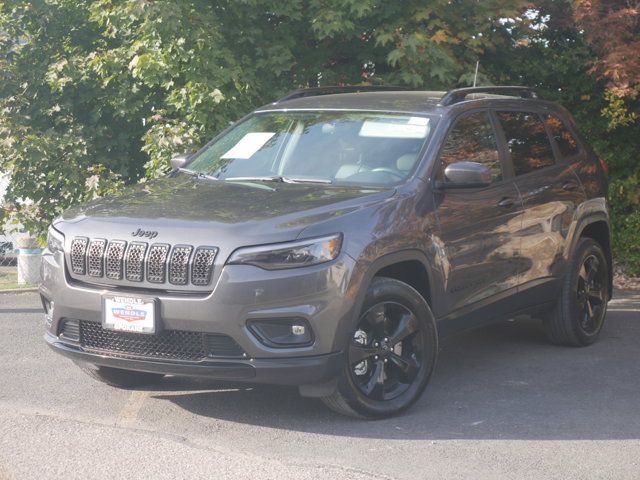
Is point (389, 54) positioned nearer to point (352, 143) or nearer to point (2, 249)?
point (352, 143)

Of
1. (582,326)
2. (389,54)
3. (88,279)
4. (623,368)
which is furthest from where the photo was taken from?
(389,54)

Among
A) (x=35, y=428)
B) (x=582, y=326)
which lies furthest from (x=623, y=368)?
(x=35, y=428)

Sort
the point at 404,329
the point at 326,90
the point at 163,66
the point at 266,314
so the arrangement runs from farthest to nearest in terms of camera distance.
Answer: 1. the point at 163,66
2. the point at 326,90
3. the point at 404,329
4. the point at 266,314

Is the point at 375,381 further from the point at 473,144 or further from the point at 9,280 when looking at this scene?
the point at 9,280

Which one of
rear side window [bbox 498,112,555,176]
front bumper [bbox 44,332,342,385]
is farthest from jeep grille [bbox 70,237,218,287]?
rear side window [bbox 498,112,555,176]

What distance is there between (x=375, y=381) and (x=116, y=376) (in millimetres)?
1631

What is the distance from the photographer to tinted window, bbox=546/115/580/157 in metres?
8.13

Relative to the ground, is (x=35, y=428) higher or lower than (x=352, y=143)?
lower

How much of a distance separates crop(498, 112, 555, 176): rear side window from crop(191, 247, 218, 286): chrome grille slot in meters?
2.57

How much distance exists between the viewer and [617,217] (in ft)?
38.0

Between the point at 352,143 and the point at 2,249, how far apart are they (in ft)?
30.4

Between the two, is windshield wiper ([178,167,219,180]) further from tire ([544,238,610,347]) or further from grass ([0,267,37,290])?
grass ([0,267,37,290])

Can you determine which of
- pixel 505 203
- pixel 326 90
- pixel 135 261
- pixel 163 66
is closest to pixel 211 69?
pixel 163 66

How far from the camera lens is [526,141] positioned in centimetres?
772
